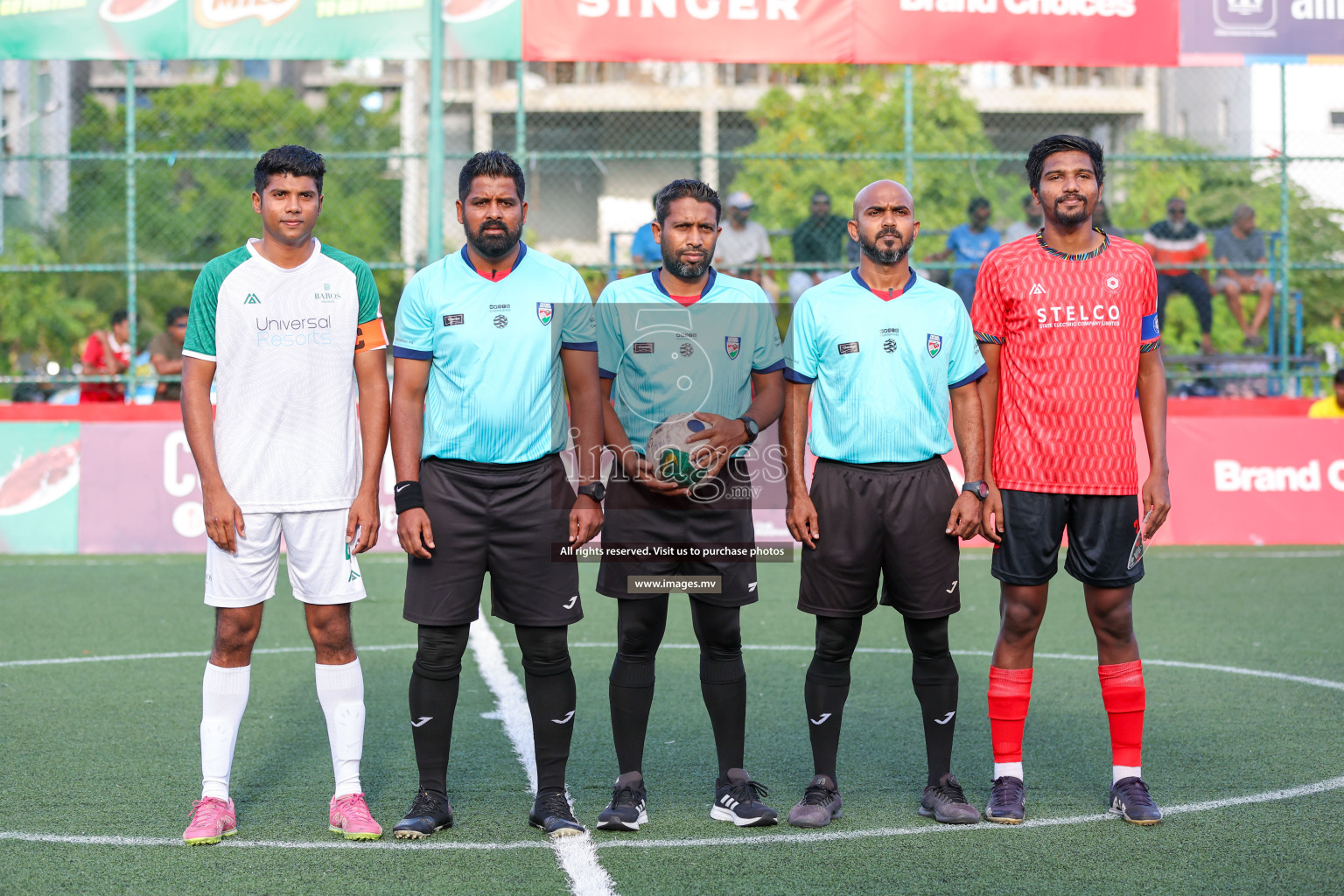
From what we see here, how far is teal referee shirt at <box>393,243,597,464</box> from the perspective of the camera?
4.67m

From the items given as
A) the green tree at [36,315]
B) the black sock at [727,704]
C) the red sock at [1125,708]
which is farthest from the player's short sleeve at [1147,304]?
the green tree at [36,315]

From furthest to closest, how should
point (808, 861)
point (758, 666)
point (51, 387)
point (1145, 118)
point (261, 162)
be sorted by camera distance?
point (1145, 118), point (51, 387), point (758, 666), point (261, 162), point (808, 861)

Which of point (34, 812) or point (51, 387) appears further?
point (51, 387)

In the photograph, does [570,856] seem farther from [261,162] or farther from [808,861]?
[261,162]

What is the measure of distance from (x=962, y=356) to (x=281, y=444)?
2.32m

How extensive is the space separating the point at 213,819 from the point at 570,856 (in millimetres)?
1187

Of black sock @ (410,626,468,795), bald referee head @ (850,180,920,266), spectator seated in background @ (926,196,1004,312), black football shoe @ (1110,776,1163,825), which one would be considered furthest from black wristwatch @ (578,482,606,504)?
spectator seated in background @ (926,196,1004,312)

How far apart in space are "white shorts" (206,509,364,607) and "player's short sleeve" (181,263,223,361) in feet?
1.83

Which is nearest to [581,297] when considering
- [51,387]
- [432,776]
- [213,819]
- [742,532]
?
[742,532]

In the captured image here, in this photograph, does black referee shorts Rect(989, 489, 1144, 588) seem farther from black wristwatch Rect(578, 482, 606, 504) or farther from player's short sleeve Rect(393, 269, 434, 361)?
player's short sleeve Rect(393, 269, 434, 361)

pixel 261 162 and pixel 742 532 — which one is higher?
pixel 261 162

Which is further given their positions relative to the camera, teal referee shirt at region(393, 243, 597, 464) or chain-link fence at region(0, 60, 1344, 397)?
chain-link fence at region(0, 60, 1344, 397)

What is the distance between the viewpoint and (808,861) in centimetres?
436

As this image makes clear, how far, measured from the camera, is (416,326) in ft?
15.4
